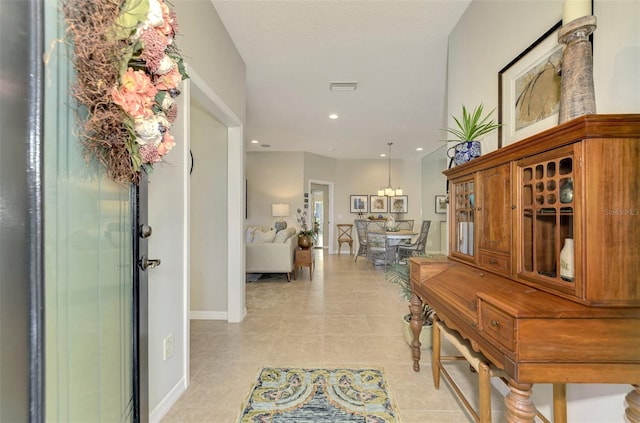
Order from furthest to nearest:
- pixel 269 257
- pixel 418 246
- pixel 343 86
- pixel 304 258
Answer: pixel 418 246, pixel 304 258, pixel 269 257, pixel 343 86

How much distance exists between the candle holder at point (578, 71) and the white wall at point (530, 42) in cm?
12

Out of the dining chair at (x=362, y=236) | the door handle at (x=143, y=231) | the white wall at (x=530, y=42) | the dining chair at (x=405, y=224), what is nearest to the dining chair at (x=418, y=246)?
the dining chair at (x=362, y=236)

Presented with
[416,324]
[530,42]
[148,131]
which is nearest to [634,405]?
[416,324]

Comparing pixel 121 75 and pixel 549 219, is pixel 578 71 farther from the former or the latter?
pixel 121 75

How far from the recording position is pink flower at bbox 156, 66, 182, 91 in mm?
867

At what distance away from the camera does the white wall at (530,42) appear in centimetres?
98

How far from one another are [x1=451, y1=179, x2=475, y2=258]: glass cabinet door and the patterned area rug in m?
1.10

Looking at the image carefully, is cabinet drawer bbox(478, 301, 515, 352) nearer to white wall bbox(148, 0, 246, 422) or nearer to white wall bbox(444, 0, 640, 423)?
white wall bbox(444, 0, 640, 423)

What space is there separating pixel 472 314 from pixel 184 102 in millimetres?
2098

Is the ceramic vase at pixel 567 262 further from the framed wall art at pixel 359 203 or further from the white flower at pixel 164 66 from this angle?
the framed wall art at pixel 359 203

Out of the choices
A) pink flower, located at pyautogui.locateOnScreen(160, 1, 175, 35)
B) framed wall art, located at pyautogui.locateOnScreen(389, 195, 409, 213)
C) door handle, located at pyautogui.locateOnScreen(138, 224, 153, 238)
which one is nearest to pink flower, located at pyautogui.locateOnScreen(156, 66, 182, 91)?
pink flower, located at pyautogui.locateOnScreen(160, 1, 175, 35)

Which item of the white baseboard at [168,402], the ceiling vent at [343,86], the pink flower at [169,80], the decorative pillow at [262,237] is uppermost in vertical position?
the ceiling vent at [343,86]

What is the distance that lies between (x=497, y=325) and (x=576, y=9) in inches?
49.7

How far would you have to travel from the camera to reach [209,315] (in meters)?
2.99
